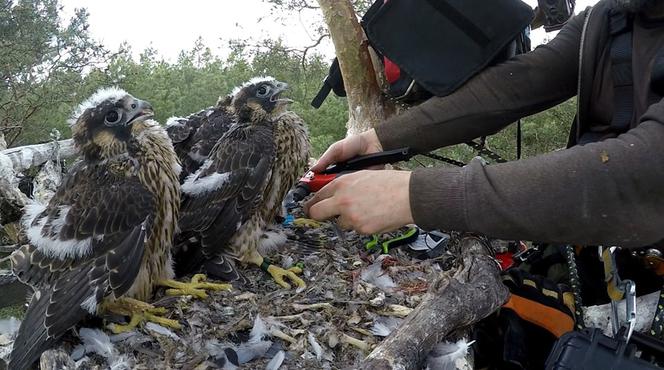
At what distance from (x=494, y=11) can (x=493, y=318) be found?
152cm

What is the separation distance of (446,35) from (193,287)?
1.74 metres

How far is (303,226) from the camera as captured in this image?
119 inches

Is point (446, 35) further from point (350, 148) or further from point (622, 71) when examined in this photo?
point (622, 71)

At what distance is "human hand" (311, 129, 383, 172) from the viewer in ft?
9.29

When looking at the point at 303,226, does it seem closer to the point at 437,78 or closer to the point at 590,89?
the point at 437,78

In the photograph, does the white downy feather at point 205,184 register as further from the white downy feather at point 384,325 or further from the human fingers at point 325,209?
the white downy feather at point 384,325

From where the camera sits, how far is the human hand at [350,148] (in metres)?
2.83

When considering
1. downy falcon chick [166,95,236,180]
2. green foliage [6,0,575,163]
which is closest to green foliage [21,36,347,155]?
green foliage [6,0,575,163]

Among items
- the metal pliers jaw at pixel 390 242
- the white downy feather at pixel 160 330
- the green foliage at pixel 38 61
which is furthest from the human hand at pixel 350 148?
the green foliage at pixel 38 61

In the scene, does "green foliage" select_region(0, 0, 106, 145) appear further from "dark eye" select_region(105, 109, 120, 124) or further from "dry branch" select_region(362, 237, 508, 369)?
"dry branch" select_region(362, 237, 508, 369)

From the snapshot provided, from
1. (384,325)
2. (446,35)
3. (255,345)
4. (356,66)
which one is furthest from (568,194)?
(356,66)

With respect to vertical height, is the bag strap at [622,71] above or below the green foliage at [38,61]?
below

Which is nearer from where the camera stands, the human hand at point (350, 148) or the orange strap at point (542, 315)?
the orange strap at point (542, 315)

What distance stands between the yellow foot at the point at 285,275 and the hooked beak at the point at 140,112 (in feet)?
2.78
